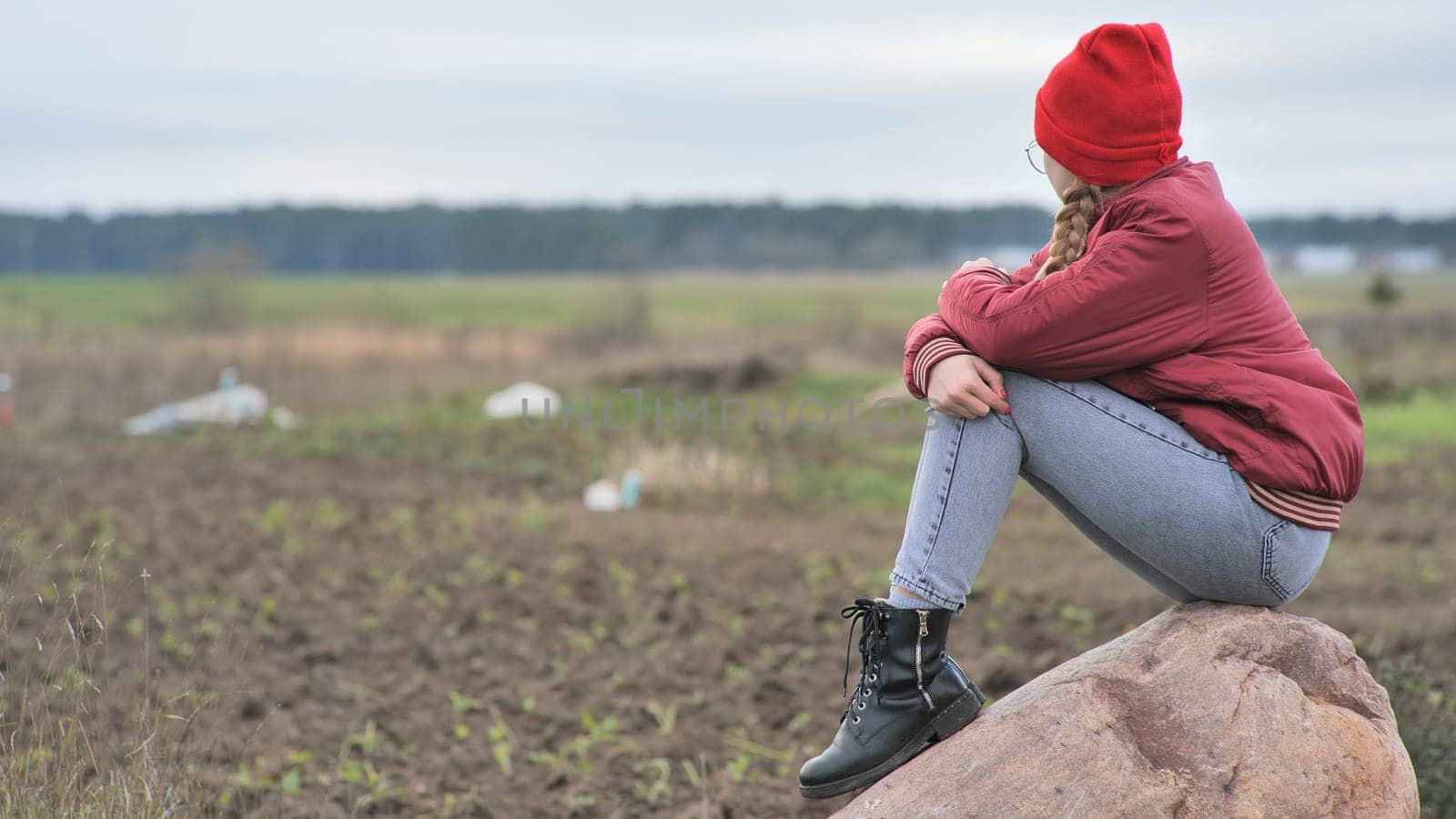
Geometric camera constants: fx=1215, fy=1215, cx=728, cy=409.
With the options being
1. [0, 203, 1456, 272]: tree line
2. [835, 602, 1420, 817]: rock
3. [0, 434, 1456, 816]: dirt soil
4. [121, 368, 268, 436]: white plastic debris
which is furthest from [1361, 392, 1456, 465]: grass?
[0, 203, 1456, 272]: tree line

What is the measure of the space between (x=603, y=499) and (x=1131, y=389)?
6675mm

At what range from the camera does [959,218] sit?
66.2 meters

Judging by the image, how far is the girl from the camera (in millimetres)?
2600

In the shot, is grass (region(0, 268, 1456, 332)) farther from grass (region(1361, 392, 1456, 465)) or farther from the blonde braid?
the blonde braid

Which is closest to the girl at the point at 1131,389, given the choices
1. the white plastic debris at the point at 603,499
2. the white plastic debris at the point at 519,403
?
the white plastic debris at the point at 603,499

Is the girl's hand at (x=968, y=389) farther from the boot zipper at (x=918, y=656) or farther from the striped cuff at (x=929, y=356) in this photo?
the boot zipper at (x=918, y=656)

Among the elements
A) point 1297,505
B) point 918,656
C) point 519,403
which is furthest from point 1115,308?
point 519,403

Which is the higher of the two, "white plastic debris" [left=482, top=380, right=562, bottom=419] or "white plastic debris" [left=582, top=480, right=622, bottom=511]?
"white plastic debris" [left=582, top=480, right=622, bottom=511]

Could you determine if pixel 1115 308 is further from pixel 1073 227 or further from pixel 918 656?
pixel 918 656

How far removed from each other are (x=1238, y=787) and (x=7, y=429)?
46.1ft

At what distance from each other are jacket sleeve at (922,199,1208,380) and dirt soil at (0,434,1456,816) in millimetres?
1862

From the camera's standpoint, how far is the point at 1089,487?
2680mm

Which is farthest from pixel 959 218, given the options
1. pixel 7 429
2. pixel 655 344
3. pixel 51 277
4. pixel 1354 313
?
pixel 7 429

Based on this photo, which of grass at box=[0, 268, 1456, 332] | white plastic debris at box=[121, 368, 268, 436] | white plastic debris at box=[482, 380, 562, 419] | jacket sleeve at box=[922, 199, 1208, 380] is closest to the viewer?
jacket sleeve at box=[922, 199, 1208, 380]
